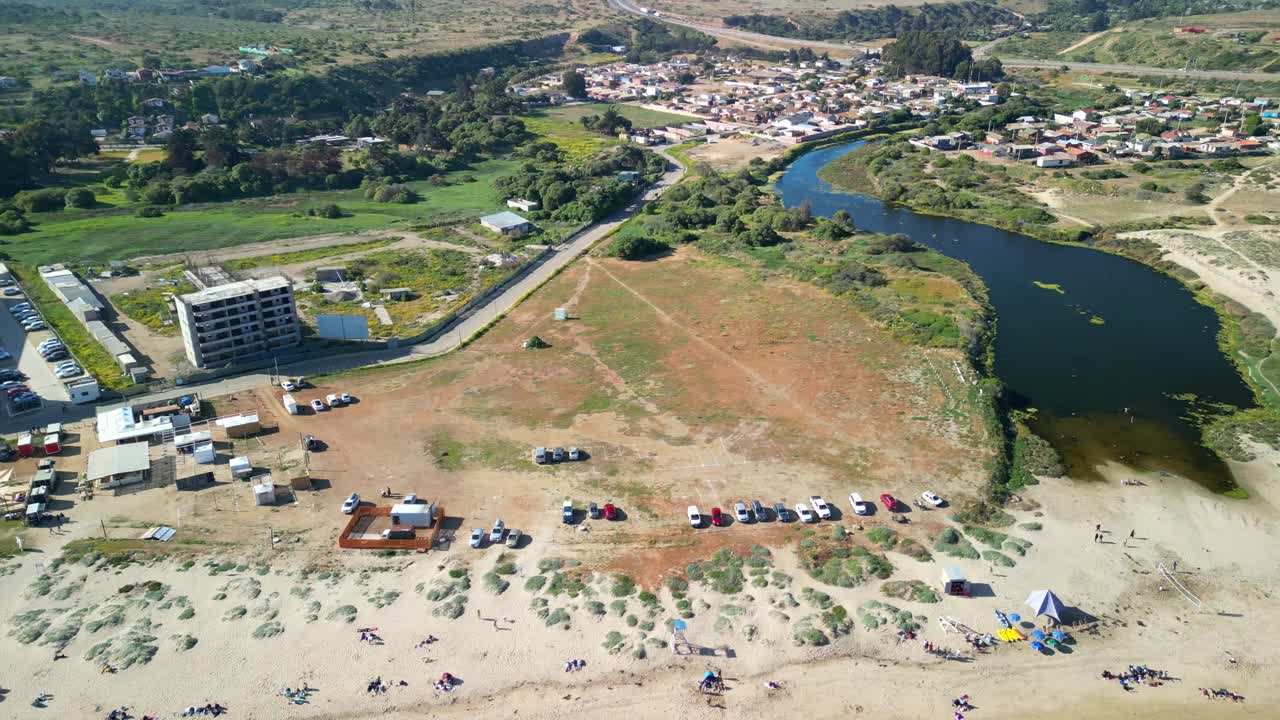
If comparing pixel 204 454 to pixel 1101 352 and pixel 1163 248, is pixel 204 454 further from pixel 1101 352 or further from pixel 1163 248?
pixel 1163 248

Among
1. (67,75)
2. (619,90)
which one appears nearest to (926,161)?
(619,90)

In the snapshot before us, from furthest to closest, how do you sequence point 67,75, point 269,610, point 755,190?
1. point 67,75
2. point 755,190
3. point 269,610

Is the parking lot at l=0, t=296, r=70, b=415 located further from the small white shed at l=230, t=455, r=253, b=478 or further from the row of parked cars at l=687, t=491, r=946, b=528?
the row of parked cars at l=687, t=491, r=946, b=528

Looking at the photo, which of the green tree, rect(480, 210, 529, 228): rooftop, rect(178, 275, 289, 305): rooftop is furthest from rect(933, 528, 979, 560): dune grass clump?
the green tree

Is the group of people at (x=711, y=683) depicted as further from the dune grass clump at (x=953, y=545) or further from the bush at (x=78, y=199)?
the bush at (x=78, y=199)

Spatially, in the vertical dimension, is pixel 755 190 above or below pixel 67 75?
→ below

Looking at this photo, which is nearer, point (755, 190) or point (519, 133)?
point (755, 190)

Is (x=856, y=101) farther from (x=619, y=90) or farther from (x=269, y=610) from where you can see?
(x=269, y=610)
